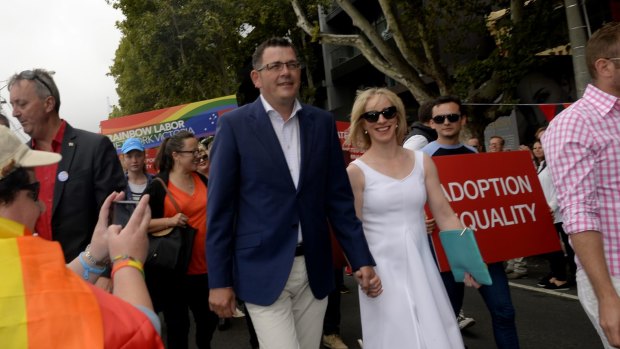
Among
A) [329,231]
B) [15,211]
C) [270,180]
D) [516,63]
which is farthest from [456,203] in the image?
[516,63]

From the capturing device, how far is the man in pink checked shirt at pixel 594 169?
80.1 inches

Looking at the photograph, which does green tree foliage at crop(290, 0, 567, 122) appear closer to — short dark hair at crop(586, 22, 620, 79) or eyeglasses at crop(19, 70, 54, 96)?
short dark hair at crop(586, 22, 620, 79)

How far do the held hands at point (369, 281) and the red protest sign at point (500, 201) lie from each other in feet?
4.65

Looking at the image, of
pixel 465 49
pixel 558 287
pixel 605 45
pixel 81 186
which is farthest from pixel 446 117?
pixel 465 49

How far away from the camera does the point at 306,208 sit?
2.76 meters

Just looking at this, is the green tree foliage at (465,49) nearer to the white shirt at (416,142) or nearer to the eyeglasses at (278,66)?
the white shirt at (416,142)

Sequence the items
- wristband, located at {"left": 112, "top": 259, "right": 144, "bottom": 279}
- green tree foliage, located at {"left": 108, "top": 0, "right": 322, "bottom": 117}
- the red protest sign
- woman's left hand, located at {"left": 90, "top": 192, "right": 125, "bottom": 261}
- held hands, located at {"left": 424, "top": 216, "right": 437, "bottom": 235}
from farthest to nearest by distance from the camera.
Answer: green tree foliage, located at {"left": 108, "top": 0, "right": 322, "bottom": 117} < the red protest sign < held hands, located at {"left": 424, "top": 216, "right": 437, "bottom": 235} < woman's left hand, located at {"left": 90, "top": 192, "right": 125, "bottom": 261} < wristband, located at {"left": 112, "top": 259, "right": 144, "bottom": 279}

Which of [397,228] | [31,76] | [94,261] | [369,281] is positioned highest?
[31,76]

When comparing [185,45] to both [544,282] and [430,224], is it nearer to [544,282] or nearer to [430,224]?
[544,282]

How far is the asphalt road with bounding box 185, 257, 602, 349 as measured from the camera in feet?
15.5

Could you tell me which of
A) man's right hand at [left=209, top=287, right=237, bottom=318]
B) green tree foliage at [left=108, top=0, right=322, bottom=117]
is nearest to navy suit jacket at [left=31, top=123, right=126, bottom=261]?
man's right hand at [left=209, top=287, right=237, bottom=318]

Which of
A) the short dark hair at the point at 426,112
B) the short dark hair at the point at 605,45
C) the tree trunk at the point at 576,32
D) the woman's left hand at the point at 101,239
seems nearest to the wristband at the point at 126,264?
the woman's left hand at the point at 101,239

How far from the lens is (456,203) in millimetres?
4273

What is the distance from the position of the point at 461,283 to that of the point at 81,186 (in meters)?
2.59
